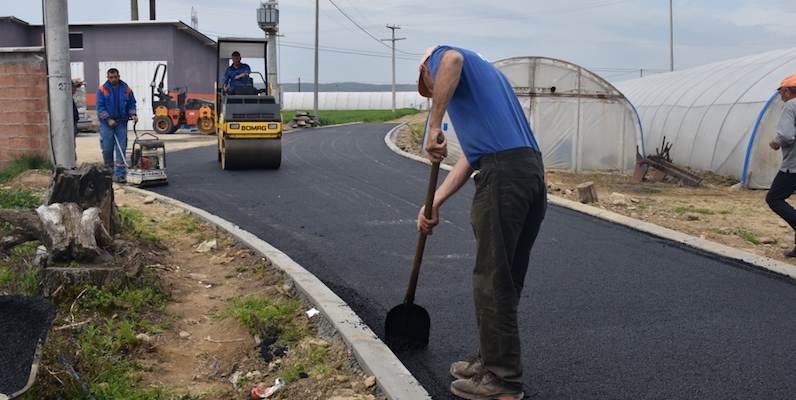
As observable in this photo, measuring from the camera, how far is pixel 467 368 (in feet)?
13.9

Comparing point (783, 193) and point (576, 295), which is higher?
point (783, 193)

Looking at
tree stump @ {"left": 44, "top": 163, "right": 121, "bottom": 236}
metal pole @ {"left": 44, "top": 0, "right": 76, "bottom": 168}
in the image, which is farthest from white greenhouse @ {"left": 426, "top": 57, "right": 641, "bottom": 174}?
tree stump @ {"left": 44, "top": 163, "right": 121, "bottom": 236}

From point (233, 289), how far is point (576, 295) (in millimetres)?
2647

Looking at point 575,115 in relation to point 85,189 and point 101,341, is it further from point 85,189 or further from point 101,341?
point 101,341

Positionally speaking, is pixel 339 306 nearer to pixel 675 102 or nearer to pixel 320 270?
pixel 320 270

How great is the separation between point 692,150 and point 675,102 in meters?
2.35

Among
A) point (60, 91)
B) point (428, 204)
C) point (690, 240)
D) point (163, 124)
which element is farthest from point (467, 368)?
point (163, 124)

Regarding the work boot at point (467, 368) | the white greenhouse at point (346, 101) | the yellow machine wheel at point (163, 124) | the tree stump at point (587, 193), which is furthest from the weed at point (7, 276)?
the white greenhouse at point (346, 101)

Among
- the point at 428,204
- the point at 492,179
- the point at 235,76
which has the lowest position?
the point at 428,204

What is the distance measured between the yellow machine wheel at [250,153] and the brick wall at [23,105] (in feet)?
9.93

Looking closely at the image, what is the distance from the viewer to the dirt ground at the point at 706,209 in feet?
29.9

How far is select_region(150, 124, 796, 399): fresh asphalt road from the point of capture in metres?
4.39

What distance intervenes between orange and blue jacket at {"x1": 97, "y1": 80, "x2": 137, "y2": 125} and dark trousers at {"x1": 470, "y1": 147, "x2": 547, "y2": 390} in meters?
10.2

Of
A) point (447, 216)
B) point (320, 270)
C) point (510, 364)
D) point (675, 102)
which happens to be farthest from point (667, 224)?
point (675, 102)
